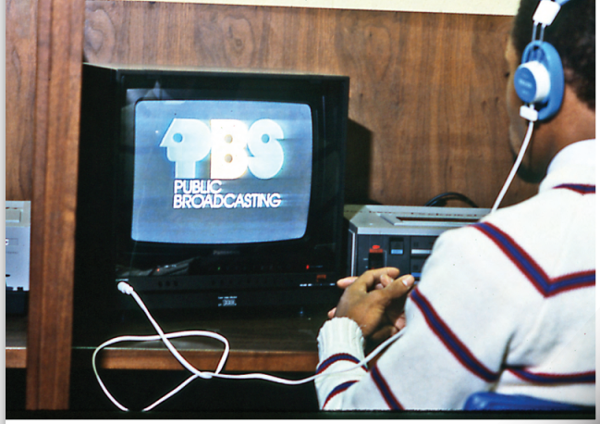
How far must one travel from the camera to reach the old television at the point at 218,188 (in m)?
0.85

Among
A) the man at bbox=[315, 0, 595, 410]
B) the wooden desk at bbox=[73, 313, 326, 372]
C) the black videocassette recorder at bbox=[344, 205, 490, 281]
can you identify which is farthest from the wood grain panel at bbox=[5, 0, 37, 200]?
the man at bbox=[315, 0, 595, 410]

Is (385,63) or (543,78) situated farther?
(385,63)

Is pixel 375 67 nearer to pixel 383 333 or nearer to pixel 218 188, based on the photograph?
pixel 218 188

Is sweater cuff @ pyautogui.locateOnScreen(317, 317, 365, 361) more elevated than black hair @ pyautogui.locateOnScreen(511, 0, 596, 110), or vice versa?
black hair @ pyautogui.locateOnScreen(511, 0, 596, 110)

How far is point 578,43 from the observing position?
0.69m

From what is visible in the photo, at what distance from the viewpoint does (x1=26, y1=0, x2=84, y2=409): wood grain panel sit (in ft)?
2.12

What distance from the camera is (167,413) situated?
0.69 metres

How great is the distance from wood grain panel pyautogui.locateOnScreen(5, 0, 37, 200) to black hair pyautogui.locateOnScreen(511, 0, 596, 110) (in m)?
1.03

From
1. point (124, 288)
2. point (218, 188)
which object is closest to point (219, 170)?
point (218, 188)

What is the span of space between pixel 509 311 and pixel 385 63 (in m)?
0.84

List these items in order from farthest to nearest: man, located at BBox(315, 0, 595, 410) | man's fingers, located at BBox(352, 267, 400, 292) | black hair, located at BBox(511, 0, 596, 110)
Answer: man's fingers, located at BBox(352, 267, 400, 292) → black hair, located at BBox(511, 0, 596, 110) → man, located at BBox(315, 0, 595, 410)

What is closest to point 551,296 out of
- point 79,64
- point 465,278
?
point 465,278

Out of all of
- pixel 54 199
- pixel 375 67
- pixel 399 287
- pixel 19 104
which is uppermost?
pixel 375 67

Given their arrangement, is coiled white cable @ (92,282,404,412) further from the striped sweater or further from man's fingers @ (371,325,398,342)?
the striped sweater
